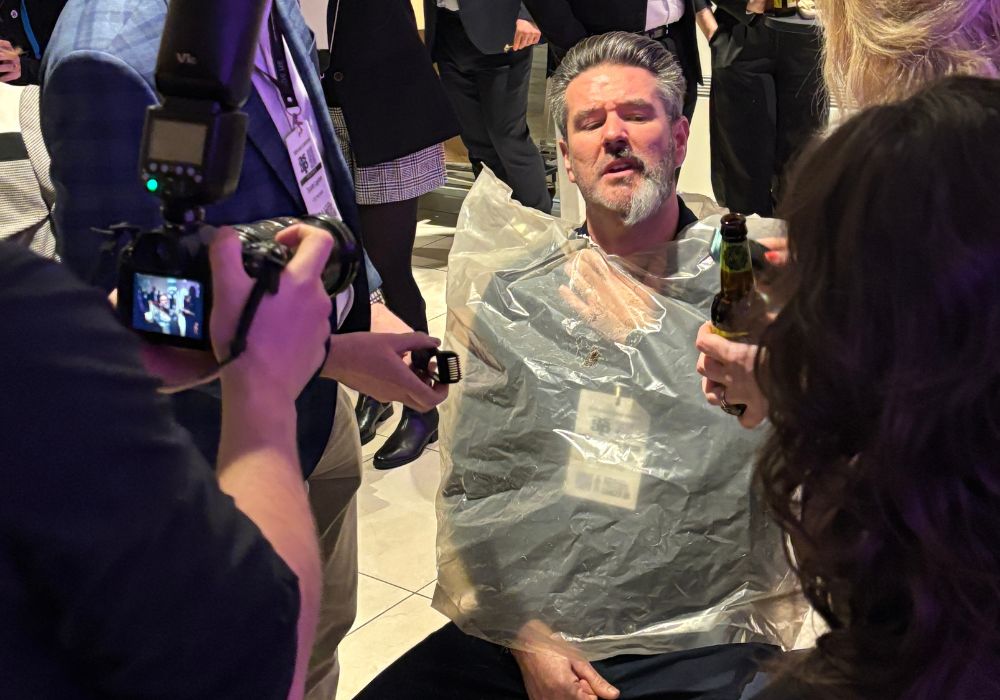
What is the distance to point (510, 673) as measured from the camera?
1759mm

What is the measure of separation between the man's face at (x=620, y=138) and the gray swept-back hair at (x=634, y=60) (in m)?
0.02

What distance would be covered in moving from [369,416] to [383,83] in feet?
3.46

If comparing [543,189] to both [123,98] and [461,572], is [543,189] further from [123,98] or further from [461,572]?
[123,98]

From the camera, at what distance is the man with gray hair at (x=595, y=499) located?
169 cm

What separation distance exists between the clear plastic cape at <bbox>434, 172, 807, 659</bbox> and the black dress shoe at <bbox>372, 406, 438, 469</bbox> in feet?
3.99

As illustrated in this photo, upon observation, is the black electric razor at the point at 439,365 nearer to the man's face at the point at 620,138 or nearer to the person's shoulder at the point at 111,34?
the person's shoulder at the point at 111,34

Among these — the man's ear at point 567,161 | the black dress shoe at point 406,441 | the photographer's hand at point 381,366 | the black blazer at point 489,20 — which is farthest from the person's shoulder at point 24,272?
the black blazer at point 489,20

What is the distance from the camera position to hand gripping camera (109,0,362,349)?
92 centimetres

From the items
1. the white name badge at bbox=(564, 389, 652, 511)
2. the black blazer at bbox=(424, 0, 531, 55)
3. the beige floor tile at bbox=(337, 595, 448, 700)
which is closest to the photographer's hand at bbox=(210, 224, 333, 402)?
the white name badge at bbox=(564, 389, 652, 511)

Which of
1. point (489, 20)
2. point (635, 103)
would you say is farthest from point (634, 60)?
point (489, 20)

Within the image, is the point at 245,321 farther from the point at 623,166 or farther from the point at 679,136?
the point at 679,136

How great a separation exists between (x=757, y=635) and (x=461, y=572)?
0.50m

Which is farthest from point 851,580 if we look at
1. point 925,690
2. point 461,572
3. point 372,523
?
point 372,523

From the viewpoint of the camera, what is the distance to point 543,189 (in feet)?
15.0
